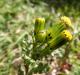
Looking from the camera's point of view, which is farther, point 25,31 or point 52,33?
point 25,31

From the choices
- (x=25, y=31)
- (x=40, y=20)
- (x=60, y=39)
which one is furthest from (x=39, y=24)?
(x=25, y=31)

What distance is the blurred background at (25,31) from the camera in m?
2.24

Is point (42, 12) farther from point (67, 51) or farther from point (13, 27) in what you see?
point (67, 51)

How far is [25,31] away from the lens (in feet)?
9.09

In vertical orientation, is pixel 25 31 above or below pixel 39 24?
below

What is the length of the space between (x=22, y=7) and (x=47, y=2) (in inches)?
13.7

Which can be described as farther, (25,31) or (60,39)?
(25,31)

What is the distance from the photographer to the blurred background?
2.24 meters

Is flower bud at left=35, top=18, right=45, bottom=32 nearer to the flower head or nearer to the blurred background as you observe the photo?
the flower head

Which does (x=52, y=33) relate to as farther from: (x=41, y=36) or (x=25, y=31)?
(x=25, y=31)

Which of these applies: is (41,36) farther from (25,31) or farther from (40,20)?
(25,31)

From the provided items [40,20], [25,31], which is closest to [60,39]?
[40,20]

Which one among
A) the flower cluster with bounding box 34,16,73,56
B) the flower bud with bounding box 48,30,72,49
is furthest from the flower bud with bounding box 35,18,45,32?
the flower bud with bounding box 48,30,72,49

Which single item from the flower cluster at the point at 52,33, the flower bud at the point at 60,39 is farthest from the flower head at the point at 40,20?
the flower bud at the point at 60,39
